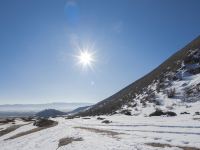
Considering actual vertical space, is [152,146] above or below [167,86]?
below

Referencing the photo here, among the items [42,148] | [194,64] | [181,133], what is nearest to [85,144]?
[42,148]

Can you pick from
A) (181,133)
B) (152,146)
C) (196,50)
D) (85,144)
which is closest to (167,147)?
(152,146)

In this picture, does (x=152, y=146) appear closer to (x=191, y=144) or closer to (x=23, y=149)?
(x=191, y=144)

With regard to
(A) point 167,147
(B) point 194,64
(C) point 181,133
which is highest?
(B) point 194,64

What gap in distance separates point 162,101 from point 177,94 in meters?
4.70

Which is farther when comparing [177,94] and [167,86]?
[167,86]

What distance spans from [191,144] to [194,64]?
231ft

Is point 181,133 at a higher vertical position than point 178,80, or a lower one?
lower

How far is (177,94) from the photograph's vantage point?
65688 mm

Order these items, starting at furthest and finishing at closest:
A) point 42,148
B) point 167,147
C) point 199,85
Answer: point 199,85, point 42,148, point 167,147

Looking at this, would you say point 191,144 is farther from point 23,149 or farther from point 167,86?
point 167,86

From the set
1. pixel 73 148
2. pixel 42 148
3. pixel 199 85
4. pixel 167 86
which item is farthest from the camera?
pixel 167 86

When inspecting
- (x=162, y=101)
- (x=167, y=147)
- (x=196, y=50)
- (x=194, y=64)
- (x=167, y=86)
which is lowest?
(x=167, y=147)

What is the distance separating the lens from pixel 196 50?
90.9 meters
